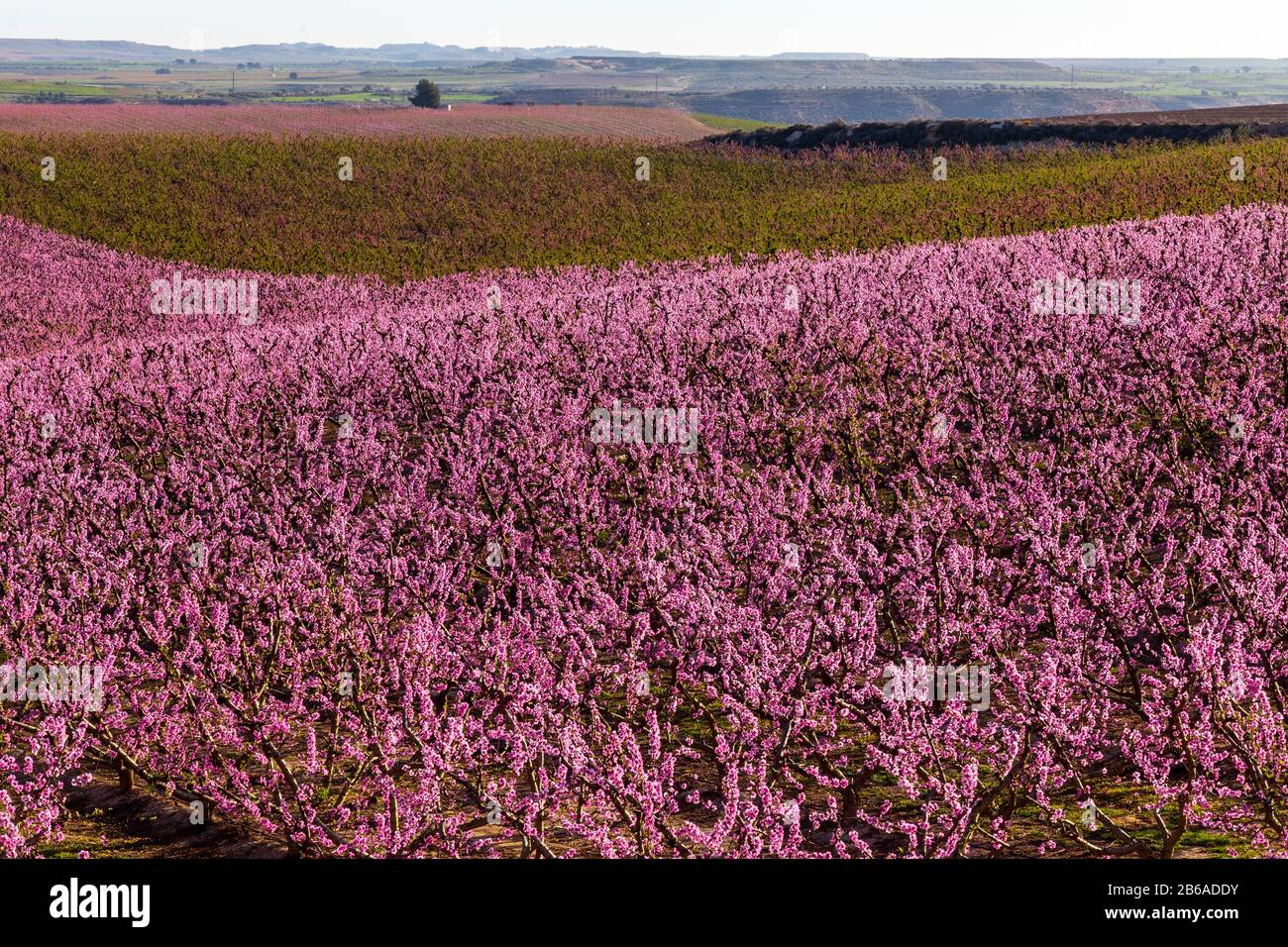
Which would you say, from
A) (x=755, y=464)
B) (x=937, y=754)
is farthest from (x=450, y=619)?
(x=937, y=754)

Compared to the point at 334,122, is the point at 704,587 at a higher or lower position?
lower

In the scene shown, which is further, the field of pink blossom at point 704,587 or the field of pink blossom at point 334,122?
the field of pink blossom at point 334,122

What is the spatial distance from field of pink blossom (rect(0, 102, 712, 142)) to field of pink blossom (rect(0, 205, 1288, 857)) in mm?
40981

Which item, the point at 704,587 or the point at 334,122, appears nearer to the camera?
the point at 704,587

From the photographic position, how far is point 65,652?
6395 millimetres

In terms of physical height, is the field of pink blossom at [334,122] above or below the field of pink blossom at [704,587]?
above

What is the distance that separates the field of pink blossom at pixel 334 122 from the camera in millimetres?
53812

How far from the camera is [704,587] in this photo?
5766 millimetres

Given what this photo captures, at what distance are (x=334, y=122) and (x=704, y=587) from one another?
55.8 meters

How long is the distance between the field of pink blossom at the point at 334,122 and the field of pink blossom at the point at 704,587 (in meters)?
41.0

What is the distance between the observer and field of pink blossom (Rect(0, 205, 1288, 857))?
489cm

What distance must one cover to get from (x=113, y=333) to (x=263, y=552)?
17.4m

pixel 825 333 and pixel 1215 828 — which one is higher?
pixel 825 333
